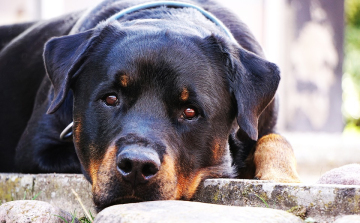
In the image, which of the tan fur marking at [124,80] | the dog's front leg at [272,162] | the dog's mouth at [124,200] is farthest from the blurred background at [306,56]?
the dog's mouth at [124,200]

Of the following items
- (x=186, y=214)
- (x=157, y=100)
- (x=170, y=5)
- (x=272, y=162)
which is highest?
(x=170, y=5)

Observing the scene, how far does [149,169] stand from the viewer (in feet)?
7.93

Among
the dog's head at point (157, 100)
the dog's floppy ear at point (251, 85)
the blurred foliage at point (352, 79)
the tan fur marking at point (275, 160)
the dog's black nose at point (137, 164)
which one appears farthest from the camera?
the blurred foliage at point (352, 79)

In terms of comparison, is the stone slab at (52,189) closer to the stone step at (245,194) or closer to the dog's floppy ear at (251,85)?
the stone step at (245,194)

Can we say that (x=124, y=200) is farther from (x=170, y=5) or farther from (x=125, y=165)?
(x=170, y=5)

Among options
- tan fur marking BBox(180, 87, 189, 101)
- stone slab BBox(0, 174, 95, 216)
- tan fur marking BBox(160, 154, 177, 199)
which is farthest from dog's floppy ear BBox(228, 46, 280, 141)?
stone slab BBox(0, 174, 95, 216)

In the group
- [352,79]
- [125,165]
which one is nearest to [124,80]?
[125,165]

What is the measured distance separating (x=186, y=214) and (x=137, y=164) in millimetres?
329

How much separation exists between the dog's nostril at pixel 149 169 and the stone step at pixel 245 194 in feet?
1.50

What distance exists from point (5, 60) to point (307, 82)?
5010mm

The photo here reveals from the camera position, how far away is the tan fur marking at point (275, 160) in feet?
10.9

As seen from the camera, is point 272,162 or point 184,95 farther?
point 272,162

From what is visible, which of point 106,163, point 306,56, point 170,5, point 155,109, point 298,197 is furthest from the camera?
point 306,56

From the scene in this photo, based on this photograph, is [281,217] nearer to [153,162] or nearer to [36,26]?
[153,162]
